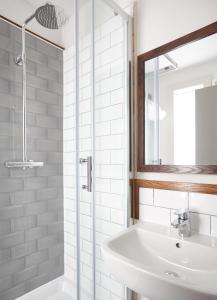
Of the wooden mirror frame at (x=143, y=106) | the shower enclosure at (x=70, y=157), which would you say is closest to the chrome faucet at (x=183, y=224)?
the wooden mirror frame at (x=143, y=106)

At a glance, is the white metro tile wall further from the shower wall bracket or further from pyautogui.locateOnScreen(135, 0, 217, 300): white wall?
the shower wall bracket

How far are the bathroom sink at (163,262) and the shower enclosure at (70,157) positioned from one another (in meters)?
0.29

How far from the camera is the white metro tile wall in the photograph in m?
1.11

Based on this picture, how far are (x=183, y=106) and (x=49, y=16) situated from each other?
1238 millimetres

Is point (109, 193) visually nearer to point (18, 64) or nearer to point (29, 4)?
point (18, 64)

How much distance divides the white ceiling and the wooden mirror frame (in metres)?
0.39

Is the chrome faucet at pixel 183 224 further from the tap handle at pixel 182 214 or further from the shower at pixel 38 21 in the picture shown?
the shower at pixel 38 21

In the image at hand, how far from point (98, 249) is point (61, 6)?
1.66 meters

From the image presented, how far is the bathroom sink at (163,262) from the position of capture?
→ 0.72 metres

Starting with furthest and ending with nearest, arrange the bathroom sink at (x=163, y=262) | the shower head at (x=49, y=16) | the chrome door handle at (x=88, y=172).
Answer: the shower head at (x=49, y=16), the chrome door handle at (x=88, y=172), the bathroom sink at (x=163, y=262)

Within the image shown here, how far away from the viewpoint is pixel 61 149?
1.83 metres

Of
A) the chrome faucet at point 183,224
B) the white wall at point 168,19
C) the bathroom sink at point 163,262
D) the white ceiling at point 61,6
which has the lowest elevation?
the bathroom sink at point 163,262

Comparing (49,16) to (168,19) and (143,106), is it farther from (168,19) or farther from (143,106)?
(143,106)

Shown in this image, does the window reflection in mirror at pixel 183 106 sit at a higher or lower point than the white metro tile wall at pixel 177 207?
higher
